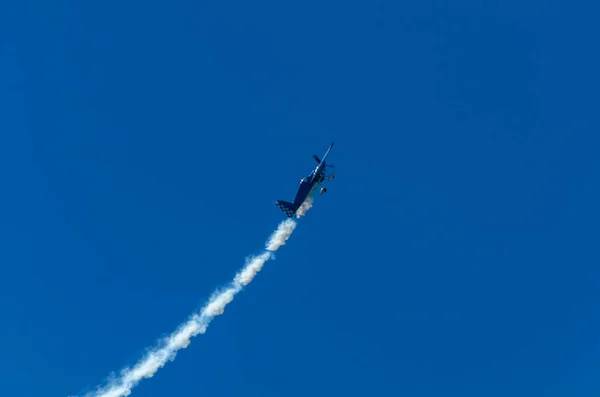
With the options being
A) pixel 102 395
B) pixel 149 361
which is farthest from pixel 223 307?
pixel 102 395

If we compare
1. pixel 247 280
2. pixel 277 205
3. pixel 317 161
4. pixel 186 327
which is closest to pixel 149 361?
pixel 186 327

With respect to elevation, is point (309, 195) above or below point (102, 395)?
Result: above

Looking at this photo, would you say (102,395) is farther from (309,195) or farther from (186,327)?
(309,195)

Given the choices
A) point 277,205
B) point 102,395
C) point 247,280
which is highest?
point 277,205

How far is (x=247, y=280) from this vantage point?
117 metres

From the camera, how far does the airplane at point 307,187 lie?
110387 mm

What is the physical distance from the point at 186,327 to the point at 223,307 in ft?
20.2

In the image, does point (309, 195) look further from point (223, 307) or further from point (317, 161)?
point (223, 307)

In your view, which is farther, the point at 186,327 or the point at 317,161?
the point at 186,327

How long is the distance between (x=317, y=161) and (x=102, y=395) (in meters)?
44.9

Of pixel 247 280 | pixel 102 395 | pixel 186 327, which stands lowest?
pixel 102 395

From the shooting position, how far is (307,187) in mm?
111562

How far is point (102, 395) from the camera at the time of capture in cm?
11444

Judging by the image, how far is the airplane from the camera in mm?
110387
